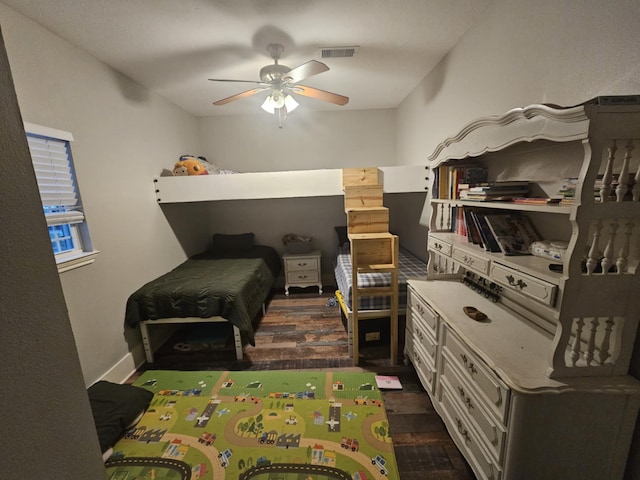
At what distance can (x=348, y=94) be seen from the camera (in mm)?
3043

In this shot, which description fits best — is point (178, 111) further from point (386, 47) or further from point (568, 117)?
point (568, 117)

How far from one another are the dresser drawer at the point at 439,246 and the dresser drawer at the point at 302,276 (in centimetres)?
214

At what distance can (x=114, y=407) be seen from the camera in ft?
5.24

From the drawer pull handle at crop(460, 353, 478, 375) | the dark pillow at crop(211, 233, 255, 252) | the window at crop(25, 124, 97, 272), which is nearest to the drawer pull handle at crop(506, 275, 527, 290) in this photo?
the drawer pull handle at crop(460, 353, 478, 375)

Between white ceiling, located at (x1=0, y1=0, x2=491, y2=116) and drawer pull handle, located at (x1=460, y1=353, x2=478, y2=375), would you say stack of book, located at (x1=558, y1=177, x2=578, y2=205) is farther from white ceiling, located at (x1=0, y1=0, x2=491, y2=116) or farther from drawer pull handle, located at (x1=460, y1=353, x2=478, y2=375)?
white ceiling, located at (x1=0, y1=0, x2=491, y2=116)

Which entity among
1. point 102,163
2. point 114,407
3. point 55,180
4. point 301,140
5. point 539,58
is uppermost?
point 301,140

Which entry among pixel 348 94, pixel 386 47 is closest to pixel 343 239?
pixel 348 94

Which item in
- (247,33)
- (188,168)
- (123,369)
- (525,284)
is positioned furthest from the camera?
(188,168)

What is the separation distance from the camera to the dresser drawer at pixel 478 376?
1039mm

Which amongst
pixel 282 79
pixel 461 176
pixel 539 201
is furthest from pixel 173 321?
pixel 539 201

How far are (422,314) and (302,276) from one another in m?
2.24

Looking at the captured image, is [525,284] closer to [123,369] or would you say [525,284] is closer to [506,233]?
[506,233]

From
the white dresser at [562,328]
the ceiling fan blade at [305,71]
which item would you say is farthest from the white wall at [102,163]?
the white dresser at [562,328]

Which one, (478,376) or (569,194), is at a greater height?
(569,194)
